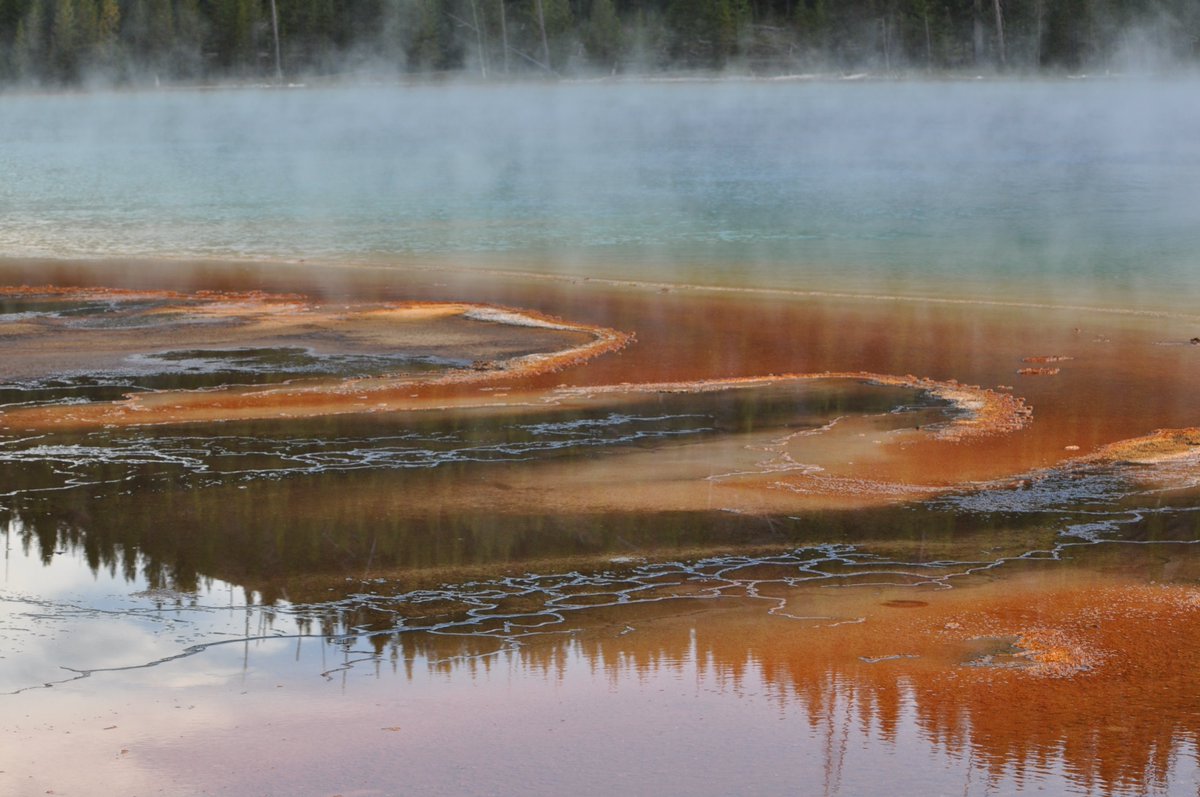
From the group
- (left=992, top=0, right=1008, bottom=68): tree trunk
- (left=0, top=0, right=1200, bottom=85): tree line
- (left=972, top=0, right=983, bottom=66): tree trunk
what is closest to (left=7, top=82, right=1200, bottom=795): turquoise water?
(left=992, top=0, right=1008, bottom=68): tree trunk

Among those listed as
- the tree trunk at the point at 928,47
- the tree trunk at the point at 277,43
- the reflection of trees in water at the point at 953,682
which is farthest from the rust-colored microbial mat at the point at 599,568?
the tree trunk at the point at 277,43

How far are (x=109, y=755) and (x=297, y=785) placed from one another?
551mm

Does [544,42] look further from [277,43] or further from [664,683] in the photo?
[664,683]

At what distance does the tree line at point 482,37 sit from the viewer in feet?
246

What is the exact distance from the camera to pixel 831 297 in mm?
15492

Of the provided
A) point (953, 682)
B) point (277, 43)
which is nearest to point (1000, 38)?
point (277, 43)

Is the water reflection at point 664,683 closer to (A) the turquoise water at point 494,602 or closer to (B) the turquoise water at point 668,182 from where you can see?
(A) the turquoise water at point 494,602

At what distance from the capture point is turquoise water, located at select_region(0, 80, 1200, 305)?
66.7 ft

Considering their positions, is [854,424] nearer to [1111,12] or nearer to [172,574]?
[172,574]

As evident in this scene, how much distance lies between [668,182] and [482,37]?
47980mm

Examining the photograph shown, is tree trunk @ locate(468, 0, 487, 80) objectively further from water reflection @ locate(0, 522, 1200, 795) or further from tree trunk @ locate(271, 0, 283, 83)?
water reflection @ locate(0, 522, 1200, 795)

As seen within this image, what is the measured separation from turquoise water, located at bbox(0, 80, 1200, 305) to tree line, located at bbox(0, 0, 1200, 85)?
11.3 ft

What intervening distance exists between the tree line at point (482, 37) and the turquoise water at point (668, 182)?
3.43 m

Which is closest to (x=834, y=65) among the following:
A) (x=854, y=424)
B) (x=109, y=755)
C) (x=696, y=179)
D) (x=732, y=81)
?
(x=732, y=81)
